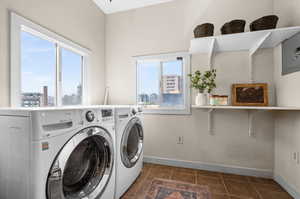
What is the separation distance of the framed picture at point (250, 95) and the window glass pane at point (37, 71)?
245 cm

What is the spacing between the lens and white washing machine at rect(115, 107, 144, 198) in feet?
4.67

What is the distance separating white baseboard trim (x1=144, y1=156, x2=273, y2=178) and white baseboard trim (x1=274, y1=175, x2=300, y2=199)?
0.11 metres

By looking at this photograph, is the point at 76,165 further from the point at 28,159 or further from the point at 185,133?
the point at 185,133

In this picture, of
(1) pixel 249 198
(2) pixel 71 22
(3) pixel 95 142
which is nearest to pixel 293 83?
(1) pixel 249 198

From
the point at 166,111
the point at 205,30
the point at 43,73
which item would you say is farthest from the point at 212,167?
the point at 43,73

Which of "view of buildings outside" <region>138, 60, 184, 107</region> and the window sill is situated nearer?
the window sill

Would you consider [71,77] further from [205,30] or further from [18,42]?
[205,30]

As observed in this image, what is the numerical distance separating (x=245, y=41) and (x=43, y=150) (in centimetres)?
231

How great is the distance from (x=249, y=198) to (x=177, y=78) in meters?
1.78

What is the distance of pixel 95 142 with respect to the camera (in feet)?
4.00

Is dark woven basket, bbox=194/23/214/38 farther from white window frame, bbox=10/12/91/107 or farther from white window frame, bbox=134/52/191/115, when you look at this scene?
white window frame, bbox=10/12/91/107

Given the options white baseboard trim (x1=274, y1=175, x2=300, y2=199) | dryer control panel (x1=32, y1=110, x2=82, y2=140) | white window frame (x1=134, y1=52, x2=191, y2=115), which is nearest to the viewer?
dryer control panel (x1=32, y1=110, x2=82, y2=140)

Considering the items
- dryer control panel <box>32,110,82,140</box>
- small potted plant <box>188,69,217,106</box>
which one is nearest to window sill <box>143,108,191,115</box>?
small potted plant <box>188,69,217,106</box>

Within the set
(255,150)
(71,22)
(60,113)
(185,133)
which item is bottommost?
(255,150)
